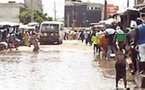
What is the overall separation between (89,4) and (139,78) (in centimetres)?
12637

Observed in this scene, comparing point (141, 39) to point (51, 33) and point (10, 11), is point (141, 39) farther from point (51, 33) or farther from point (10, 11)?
point (10, 11)

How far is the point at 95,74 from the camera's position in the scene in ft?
59.2

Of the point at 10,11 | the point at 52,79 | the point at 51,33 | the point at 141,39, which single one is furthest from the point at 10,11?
the point at 141,39

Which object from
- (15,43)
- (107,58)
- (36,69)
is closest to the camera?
(36,69)

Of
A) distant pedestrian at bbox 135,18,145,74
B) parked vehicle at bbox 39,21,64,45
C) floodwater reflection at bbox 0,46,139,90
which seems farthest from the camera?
parked vehicle at bbox 39,21,64,45

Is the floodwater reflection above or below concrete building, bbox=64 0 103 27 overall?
above

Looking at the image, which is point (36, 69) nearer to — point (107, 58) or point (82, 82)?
point (82, 82)

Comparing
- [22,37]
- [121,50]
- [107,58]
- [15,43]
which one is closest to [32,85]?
[121,50]

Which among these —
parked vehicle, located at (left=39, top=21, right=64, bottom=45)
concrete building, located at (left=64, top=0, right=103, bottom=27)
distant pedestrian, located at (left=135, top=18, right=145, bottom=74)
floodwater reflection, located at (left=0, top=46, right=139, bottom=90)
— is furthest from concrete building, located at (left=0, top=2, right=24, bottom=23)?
distant pedestrian, located at (left=135, top=18, right=145, bottom=74)

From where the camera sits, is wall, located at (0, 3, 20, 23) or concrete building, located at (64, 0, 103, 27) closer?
wall, located at (0, 3, 20, 23)

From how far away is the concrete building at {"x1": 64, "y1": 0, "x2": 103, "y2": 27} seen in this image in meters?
126

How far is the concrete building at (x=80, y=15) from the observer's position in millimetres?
126250

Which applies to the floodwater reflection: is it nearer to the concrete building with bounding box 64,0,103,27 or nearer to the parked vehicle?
the parked vehicle

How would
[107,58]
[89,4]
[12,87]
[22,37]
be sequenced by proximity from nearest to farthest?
[12,87]
[107,58]
[22,37]
[89,4]
